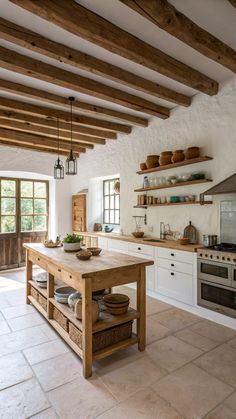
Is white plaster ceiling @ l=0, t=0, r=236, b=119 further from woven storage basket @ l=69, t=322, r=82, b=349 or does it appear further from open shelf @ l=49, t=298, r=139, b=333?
woven storage basket @ l=69, t=322, r=82, b=349

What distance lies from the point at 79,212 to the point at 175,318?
3902 millimetres

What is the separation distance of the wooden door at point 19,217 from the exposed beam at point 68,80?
3649 mm

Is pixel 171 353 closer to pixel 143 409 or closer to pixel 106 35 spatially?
pixel 143 409

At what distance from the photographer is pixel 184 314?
3357 millimetres

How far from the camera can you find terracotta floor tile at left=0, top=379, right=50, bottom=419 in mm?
1715

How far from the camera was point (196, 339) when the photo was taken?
271cm

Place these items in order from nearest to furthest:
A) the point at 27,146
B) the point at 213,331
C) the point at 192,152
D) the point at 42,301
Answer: the point at 213,331 < the point at 42,301 < the point at 192,152 < the point at 27,146

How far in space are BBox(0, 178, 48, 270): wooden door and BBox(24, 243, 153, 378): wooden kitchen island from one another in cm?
346

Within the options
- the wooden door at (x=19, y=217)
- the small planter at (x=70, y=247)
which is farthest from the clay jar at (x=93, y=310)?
the wooden door at (x=19, y=217)

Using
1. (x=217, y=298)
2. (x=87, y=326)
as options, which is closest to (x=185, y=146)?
(x=217, y=298)

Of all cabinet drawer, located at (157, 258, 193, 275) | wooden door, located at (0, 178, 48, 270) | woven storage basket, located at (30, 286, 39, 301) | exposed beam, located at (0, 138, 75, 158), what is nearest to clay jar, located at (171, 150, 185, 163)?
cabinet drawer, located at (157, 258, 193, 275)

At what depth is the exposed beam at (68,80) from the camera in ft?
8.80

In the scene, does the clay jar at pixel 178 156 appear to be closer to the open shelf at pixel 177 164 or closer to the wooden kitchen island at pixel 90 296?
the open shelf at pixel 177 164

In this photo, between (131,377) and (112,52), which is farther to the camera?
(112,52)
